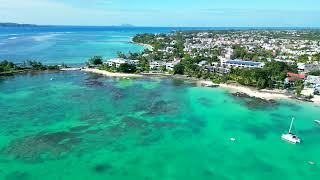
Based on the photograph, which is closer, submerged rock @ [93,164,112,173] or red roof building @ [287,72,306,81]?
submerged rock @ [93,164,112,173]

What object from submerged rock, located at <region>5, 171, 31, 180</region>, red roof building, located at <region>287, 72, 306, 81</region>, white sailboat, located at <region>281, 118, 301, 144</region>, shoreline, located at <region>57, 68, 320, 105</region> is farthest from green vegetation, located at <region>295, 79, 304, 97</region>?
submerged rock, located at <region>5, 171, 31, 180</region>

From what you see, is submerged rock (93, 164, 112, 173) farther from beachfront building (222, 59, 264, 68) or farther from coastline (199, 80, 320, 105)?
beachfront building (222, 59, 264, 68)

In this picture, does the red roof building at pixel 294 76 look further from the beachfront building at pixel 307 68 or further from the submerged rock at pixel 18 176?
the submerged rock at pixel 18 176

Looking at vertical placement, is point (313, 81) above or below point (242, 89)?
above

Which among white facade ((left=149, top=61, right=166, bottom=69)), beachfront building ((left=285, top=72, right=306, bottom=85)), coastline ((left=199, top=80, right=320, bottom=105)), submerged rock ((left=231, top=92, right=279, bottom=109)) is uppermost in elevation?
white facade ((left=149, top=61, right=166, bottom=69))

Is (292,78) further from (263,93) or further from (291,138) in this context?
(291,138)

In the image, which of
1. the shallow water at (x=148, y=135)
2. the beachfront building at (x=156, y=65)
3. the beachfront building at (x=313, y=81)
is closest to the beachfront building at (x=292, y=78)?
the beachfront building at (x=313, y=81)

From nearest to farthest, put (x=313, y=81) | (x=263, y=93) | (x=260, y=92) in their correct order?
(x=263, y=93), (x=260, y=92), (x=313, y=81)

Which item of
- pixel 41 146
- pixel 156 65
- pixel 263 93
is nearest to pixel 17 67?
pixel 156 65

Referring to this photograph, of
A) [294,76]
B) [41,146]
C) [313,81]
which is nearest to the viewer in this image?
[41,146]

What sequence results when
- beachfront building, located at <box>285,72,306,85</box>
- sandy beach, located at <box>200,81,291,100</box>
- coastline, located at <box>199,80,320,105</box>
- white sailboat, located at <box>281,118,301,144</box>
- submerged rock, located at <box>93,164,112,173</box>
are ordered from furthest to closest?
beachfront building, located at <box>285,72,306,85</box> → sandy beach, located at <box>200,81,291,100</box> → coastline, located at <box>199,80,320,105</box> → white sailboat, located at <box>281,118,301,144</box> → submerged rock, located at <box>93,164,112,173</box>
